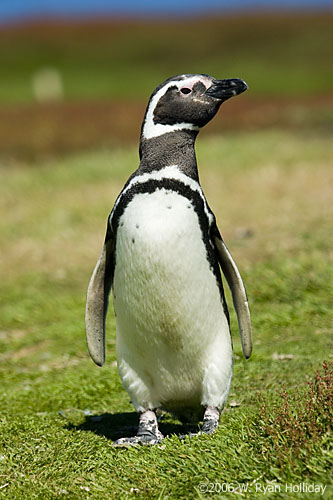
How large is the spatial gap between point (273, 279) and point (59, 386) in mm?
3357

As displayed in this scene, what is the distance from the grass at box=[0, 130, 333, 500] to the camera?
157 inches

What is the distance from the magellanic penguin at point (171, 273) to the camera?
14.6 feet

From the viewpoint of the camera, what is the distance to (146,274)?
14.8 feet

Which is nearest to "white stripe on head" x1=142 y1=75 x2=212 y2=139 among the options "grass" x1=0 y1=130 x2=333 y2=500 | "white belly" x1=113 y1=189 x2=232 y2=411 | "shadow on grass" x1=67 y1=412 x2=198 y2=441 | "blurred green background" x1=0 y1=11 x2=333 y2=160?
"white belly" x1=113 y1=189 x2=232 y2=411

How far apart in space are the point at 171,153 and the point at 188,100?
356 millimetres

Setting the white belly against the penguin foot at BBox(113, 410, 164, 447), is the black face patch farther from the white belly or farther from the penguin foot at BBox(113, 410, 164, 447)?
the penguin foot at BBox(113, 410, 164, 447)

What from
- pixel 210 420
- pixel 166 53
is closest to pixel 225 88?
pixel 210 420

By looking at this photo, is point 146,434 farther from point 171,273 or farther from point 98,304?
point 171,273

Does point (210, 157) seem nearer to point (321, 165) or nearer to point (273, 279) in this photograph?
point (321, 165)

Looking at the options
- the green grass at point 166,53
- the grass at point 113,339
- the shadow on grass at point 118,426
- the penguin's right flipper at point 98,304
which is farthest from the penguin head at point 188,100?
the green grass at point 166,53

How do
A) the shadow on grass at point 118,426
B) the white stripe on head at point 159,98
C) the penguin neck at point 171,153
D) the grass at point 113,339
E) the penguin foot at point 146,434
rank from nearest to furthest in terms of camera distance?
the grass at point 113,339
the penguin foot at point 146,434
the penguin neck at point 171,153
the white stripe on head at point 159,98
the shadow on grass at point 118,426

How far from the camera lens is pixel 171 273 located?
447 cm

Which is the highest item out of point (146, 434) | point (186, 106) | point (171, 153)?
point (186, 106)

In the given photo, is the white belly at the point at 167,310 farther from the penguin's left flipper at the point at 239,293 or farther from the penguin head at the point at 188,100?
the penguin head at the point at 188,100
